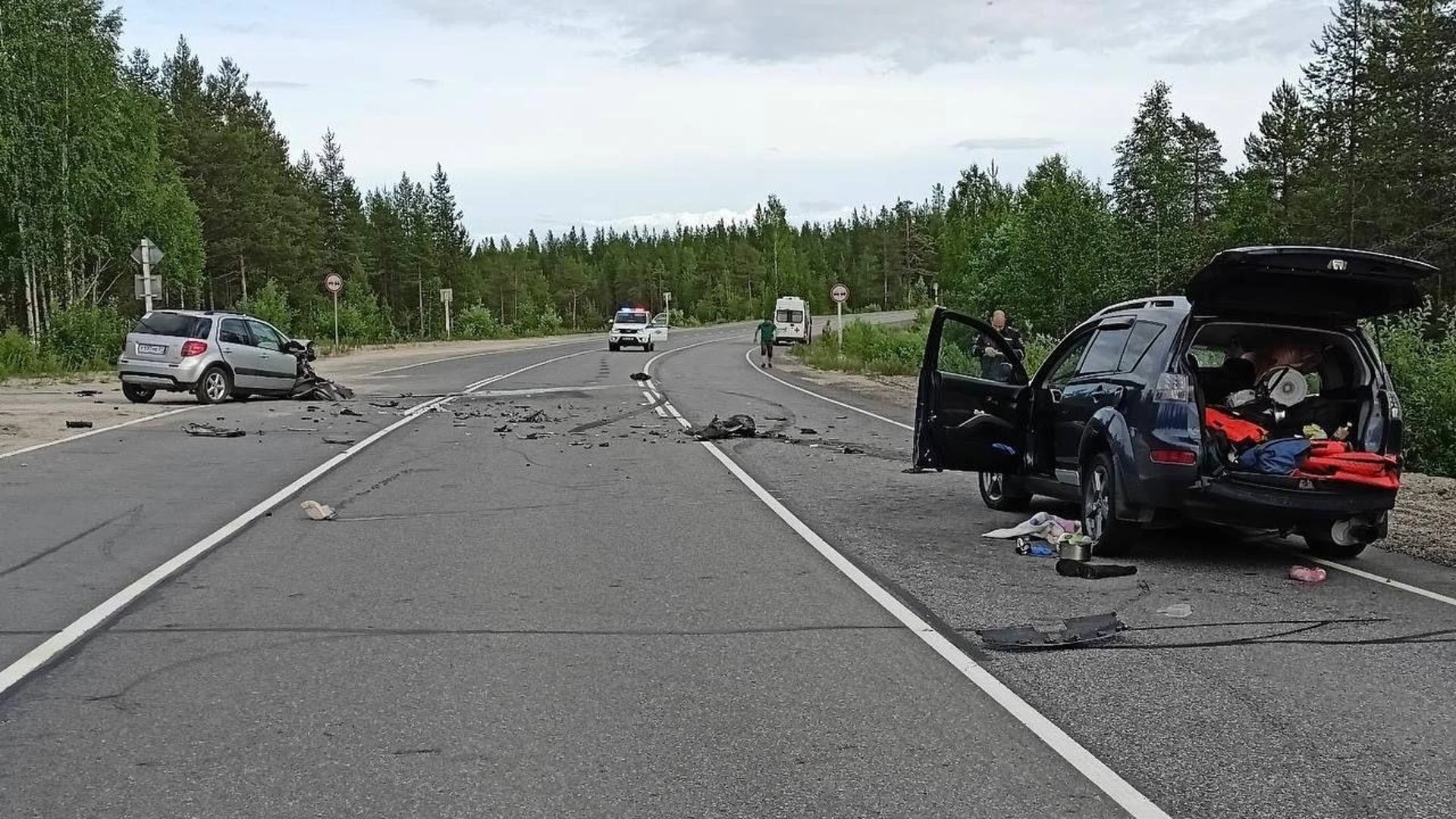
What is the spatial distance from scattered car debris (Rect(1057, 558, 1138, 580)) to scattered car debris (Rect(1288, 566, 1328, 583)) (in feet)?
3.17

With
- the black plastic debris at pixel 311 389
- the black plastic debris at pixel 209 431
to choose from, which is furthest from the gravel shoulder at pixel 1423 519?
the black plastic debris at pixel 311 389

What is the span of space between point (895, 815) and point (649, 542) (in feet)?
17.8

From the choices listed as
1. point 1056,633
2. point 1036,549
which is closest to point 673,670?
point 1056,633

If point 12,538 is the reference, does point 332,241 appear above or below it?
above

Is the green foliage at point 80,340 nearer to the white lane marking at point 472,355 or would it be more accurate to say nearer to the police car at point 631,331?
the white lane marking at point 472,355

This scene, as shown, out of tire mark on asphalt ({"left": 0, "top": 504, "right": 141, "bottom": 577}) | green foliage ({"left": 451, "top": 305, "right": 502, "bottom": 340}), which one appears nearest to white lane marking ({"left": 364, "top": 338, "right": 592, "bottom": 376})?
green foliage ({"left": 451, "top": 305, "right": 502, "bottom": 340})

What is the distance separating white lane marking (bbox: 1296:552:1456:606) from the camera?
24.6 feet

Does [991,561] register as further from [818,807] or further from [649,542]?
[818,807]

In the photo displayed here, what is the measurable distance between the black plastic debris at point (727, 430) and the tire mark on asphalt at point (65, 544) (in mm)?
8574

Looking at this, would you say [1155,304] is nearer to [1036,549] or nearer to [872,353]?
[1036,549]

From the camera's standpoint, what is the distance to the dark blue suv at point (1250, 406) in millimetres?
8078

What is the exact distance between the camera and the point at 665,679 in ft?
18.6

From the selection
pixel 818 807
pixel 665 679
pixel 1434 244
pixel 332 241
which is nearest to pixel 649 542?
pixel 665 679

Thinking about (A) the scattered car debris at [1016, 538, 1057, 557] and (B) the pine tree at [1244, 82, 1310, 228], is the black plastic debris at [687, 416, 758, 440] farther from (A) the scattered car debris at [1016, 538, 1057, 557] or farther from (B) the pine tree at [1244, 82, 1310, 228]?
(B) the pine tree at [1244, 82, 1310, 228]
